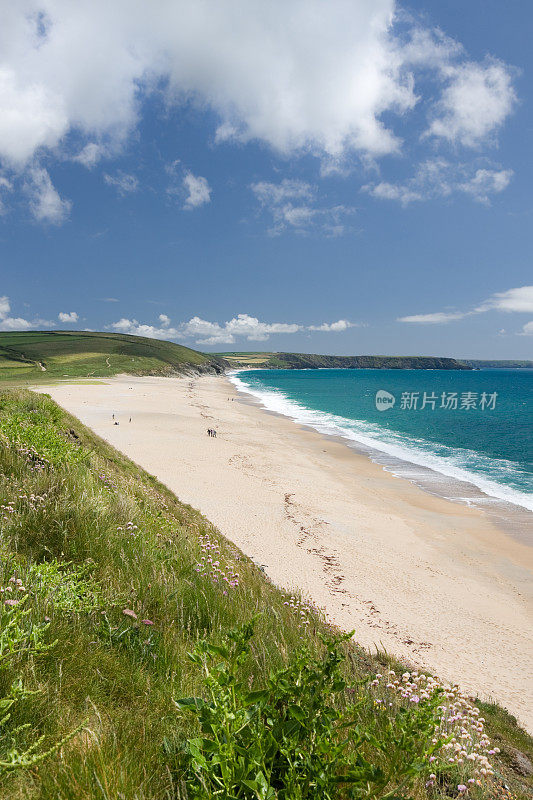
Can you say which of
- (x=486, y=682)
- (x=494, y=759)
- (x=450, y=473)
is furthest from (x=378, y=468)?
(x=494, y=759)

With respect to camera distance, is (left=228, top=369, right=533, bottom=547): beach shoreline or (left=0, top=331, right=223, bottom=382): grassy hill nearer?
(left=228, top=369, right=533, bottom=547): beach shoreline

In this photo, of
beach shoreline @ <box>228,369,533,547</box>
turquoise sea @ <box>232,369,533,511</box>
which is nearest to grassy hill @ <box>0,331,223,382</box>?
turquoise sea @ <box>232,369,533,511</box>

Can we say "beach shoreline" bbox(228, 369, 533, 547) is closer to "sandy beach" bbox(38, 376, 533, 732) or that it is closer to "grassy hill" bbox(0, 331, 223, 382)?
"sandy beach" bbox(38, 376, 533, 732)

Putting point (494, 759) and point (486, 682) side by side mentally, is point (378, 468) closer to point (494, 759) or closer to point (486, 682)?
point (486, 682)

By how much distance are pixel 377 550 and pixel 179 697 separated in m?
12.4

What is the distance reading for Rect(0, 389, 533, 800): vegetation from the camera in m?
1.84

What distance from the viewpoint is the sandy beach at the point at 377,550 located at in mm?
8820

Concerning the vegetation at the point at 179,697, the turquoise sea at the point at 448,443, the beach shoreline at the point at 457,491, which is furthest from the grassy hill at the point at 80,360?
the vegetation at the point at 179,697

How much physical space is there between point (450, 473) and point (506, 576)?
14.5m

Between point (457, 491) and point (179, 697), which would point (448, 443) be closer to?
point (457, 491)

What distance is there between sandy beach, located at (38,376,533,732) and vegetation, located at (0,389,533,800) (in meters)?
3.59

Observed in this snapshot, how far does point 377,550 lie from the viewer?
13883mm

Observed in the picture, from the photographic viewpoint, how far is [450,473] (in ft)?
88.0

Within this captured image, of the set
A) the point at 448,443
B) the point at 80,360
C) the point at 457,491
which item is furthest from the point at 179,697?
the point at 80,360
